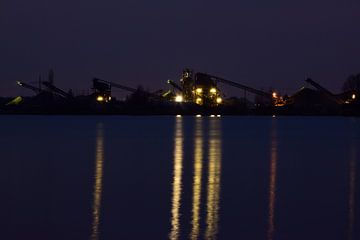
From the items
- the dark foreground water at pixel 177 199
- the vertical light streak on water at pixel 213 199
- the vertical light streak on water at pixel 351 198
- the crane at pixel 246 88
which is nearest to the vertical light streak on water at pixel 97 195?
the dark foreground water at pixel 177 199

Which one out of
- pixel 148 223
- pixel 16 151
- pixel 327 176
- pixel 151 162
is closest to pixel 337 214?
pixel 148 223

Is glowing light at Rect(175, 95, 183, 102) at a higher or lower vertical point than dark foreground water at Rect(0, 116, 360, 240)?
higher

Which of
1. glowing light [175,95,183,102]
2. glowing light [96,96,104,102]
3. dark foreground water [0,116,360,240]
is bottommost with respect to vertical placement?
dark foreground water [0,116,360,240]

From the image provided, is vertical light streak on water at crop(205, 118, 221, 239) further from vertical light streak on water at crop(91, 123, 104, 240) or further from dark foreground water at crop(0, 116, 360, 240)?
vertical light streak on water at crop(91, 123, 104, 240)

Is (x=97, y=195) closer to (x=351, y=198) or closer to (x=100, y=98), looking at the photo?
(x=351, y=198)

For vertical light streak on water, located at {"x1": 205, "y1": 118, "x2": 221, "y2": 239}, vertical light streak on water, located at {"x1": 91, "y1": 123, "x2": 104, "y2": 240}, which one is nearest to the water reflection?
vertical light streak on water, located at {"x1": 205, "y1": 118, "x2": 221, "y2": 239}

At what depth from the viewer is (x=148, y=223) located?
841 centimetres

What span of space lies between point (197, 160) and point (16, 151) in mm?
5714

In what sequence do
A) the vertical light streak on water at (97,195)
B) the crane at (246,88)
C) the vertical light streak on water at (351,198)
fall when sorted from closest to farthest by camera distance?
the vertical light streak on water at (97,195) < the vertical light streak on water at (351,198) < the crane at (246,88)

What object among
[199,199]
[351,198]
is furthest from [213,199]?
[351,198]

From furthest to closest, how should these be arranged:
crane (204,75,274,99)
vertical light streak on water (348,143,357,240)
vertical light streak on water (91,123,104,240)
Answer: crane (204,75,274,99)
vertical light streak on water (348,143,357,240)
vertical light streak on water (91,123,104,240)

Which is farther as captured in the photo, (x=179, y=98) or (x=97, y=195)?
(x=179, y=98)

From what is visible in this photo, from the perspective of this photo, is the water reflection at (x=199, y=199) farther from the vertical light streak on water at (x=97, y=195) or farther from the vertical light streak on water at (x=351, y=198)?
the vertical light streak on water at (x=351, y=198)

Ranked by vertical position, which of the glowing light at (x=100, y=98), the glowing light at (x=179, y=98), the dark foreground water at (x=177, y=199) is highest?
the glowing light at (x=179, y=98)
